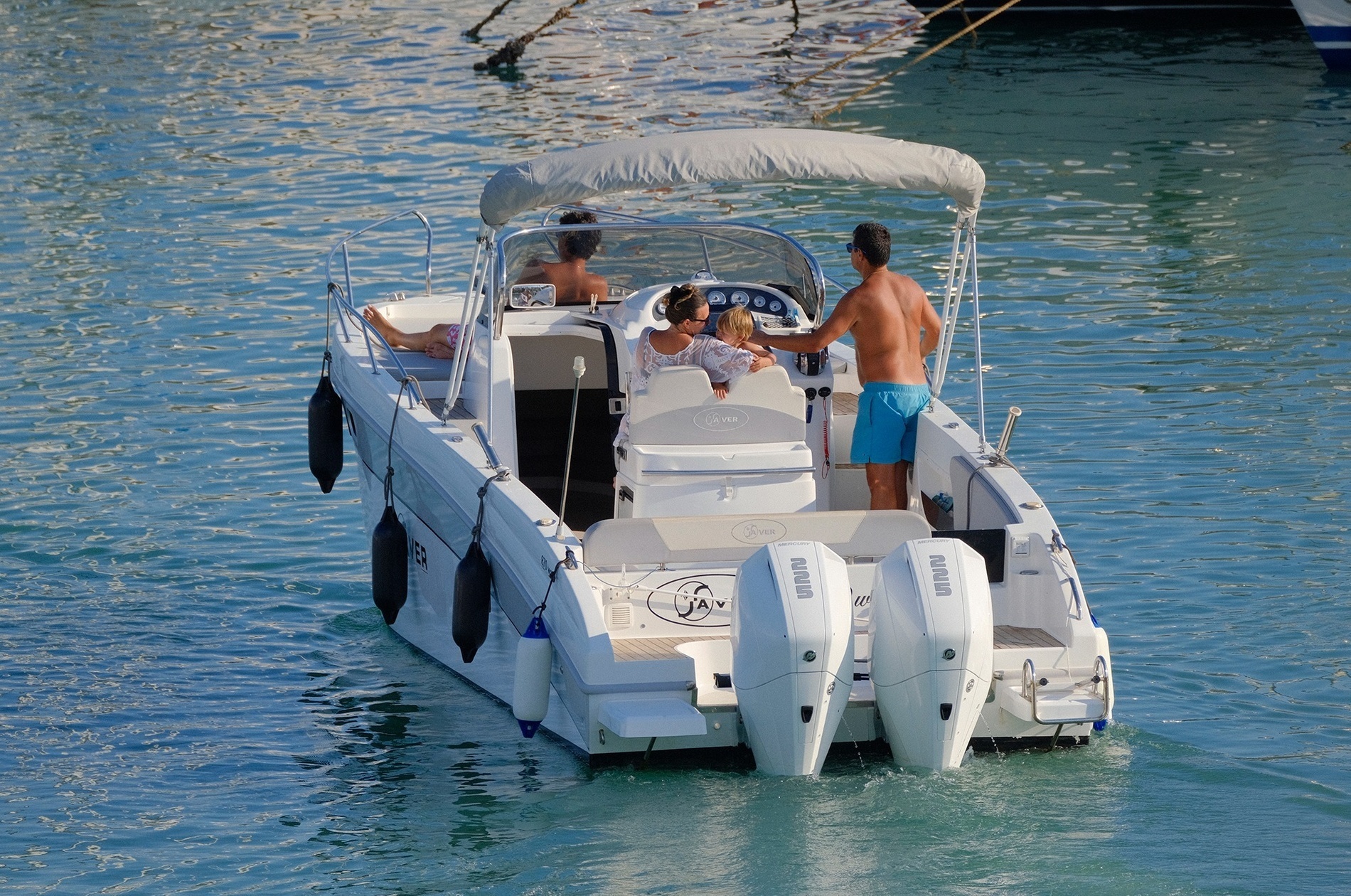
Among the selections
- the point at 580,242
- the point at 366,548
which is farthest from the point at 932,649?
the point at 366,548

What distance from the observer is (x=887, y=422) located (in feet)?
24.1

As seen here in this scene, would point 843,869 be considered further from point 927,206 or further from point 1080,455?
point 927,206

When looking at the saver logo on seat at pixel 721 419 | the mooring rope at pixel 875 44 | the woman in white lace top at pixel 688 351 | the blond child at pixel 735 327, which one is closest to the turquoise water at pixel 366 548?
the mooring rope at pixel 875 44

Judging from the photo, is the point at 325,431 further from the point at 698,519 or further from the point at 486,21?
the point at 486,21

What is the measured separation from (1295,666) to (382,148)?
47.9 feet

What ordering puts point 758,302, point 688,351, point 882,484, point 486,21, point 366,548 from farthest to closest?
point 486,21
point 366,548
point 758,302
point 882,484
point 688,351

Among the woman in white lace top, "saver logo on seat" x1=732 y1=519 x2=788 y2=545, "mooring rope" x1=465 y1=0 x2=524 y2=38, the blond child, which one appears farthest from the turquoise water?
"mooring rope" x1=465 y1=0 x2=524 y2=38

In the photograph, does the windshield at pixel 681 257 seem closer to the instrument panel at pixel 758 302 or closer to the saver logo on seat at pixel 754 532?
the instrument panel at pixel 758 302

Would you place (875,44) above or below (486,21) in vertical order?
above

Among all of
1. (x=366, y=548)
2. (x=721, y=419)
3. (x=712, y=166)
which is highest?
(x=712, y=166)

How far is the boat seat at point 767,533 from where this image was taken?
20.9ft

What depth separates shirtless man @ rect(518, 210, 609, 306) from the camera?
853 centimetres

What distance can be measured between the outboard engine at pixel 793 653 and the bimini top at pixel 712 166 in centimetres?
174

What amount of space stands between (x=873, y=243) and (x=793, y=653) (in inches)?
93.3
